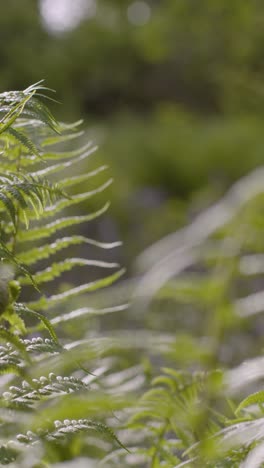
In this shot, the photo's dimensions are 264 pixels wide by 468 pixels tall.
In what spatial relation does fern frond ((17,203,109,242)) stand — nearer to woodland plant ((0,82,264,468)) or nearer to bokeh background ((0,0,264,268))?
woodland plant ((0,82,264,468))

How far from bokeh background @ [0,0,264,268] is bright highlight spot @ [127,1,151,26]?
0.7 inches

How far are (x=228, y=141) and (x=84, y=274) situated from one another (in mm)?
2842

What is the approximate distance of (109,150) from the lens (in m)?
5.66

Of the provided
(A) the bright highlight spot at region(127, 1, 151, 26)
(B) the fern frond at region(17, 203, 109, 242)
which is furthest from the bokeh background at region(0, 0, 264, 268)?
(B) the fern frond at region(17, 203, 109, 242)

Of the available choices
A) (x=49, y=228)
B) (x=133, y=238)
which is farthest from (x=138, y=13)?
(x=49, y=228)

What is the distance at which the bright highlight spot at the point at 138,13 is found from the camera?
7164 mm

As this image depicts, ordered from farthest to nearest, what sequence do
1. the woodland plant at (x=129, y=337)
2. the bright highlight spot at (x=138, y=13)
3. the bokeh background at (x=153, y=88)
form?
the bright highlight spot at (x=138, y=13)
the bokeh background at (x=153, y=88)
the woodland plant at (x=129, y=337)

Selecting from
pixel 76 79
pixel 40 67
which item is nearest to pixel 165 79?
pixel 76 79

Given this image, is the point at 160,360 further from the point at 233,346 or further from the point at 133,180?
the point at 133,180

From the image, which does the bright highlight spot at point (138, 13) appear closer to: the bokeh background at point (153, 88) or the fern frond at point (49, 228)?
the bokeh background at point (153, 88)

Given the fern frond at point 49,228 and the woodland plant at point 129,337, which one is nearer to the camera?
the woodland plant at point 129,337

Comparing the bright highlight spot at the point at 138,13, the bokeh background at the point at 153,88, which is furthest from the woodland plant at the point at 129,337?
the bright highlight spot at the point at 138,13

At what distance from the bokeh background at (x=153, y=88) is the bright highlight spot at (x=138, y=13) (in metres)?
0.02

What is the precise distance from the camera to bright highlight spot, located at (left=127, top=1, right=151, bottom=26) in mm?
7164
